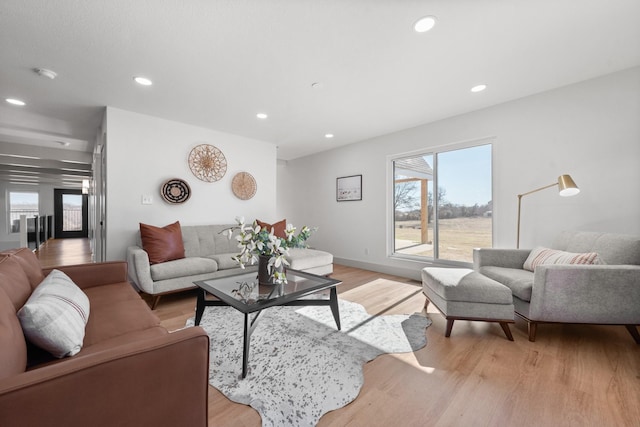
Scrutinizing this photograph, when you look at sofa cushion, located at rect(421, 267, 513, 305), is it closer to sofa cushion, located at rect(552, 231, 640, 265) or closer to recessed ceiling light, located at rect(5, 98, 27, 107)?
sofa cushion, located at rect(552, 231, 640, 265)

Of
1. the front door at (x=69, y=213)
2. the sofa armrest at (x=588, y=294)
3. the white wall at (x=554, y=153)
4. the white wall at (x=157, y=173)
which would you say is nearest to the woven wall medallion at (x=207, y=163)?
the white wall at (x=157, y=173)

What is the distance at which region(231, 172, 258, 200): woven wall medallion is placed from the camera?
439 cm

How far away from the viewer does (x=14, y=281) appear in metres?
1.29

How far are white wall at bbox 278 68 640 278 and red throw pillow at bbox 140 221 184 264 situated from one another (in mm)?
3143

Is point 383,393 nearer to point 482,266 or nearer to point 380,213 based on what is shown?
point 482,266

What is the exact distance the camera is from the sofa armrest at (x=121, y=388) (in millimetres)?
Answer: 647

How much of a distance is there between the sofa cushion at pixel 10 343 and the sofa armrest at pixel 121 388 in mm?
150

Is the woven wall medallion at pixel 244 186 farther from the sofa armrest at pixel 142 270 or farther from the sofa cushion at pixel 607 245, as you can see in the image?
the sofa cushion at pixel 607 245

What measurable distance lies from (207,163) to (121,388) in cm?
373

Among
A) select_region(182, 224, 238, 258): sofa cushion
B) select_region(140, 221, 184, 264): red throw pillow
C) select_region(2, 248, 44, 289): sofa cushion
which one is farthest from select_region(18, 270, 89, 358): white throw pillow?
select_region(182, 224, 238, 258): sofa cushion

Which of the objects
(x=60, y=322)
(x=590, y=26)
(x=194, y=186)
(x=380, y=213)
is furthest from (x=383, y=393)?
(x=194, y=186)

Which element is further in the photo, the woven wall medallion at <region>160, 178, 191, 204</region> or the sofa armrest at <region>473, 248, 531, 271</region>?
the woven wall medallion at <region>160, 178, 191, 204</region>

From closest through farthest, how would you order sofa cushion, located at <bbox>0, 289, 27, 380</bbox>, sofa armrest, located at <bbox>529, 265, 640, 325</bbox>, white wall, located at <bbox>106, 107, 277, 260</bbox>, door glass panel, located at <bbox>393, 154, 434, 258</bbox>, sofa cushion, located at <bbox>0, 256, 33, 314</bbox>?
sofa cushion, located at <bbox>0, 289, 27, 380</bbox>, sofa cushion, located at <bbox>0, 256, 33, 314</bbox>, sofa armrest, located at <bbox>529, 265, 640, 325</bbox>, white wall, located at <bbox>106, 107, 277, 260</bbox>, door glass panel, located at <bbox>393, 154, 434, 258</bbox>

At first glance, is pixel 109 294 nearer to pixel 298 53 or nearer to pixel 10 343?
pixel 10 343
